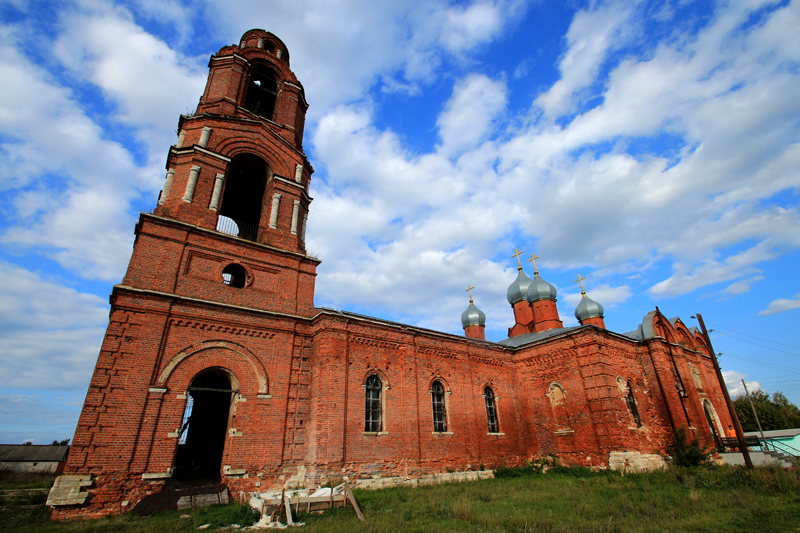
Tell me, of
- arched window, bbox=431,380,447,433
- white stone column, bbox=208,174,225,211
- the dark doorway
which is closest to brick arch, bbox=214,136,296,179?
white stone column, bbox=208,174,225,211

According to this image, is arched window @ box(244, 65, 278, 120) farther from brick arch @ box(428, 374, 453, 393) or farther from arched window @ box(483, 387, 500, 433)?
arched window @ box(483, 387, 500, 433)

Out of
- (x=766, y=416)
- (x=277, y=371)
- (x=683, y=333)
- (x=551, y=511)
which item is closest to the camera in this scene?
(x=551, y=511)

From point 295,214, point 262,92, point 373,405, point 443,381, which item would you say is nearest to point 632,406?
point 443,381

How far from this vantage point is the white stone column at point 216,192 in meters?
13.6

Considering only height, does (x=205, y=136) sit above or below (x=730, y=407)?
above

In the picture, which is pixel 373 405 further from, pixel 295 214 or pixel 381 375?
pixel 295 214

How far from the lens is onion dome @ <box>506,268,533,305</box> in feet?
86.6

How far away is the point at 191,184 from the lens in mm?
13273

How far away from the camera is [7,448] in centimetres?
3375

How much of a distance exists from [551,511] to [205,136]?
15.7m

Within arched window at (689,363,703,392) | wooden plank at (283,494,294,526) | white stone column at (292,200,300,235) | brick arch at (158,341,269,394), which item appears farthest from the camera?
arched window at (689,363,703,392)

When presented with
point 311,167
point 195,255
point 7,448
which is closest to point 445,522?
point 195,255

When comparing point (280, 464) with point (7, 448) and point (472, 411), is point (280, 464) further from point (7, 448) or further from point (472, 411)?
point (7, 448)

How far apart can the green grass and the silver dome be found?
1504cm
